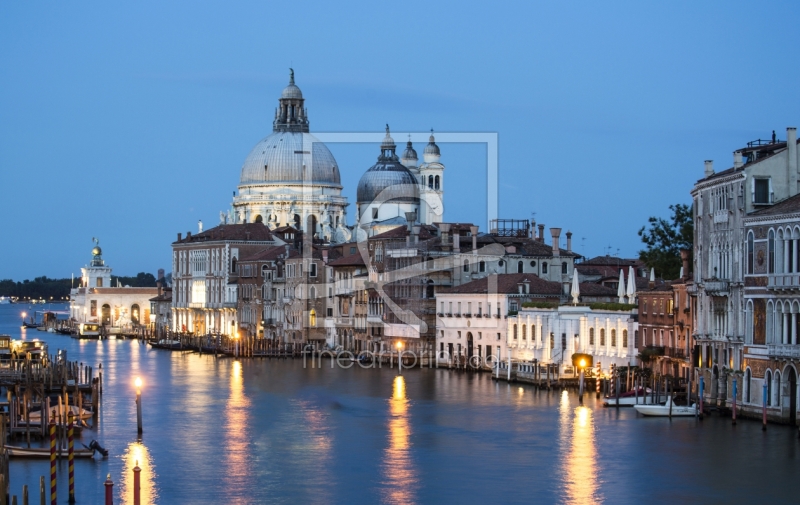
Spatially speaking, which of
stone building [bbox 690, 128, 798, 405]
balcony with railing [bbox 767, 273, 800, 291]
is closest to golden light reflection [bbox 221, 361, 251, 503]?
stone building [bbox 690, 128, 798, 405]

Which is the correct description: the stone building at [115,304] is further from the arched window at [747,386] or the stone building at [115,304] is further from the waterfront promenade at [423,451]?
the arched window at [747,386]

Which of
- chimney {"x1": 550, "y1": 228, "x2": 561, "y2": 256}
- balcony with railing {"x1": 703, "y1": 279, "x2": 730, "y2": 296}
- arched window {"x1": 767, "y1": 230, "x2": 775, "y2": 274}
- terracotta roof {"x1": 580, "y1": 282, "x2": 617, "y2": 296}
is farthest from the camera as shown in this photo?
chimney {"x1": 550, "y1": 228, "x2": 561, "y2": 256}

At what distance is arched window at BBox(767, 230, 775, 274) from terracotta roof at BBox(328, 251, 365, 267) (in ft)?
113

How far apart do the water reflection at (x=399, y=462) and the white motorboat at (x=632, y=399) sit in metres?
4.92

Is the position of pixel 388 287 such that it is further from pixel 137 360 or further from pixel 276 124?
pixel 276 124

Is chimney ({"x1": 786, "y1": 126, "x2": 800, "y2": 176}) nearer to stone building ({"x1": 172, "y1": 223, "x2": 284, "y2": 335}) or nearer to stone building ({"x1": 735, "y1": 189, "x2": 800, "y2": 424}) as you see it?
stone building ({"x1": 735, "y1": 189, "x2": 800, "y2": 424})

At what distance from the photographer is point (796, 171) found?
35.8 metres

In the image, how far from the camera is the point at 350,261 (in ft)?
226

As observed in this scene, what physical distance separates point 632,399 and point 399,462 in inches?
405

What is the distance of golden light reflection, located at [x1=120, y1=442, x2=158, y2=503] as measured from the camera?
28.2 metres

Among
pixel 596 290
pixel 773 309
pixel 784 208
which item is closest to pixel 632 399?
pixel 773 309

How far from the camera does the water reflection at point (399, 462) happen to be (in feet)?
93.4

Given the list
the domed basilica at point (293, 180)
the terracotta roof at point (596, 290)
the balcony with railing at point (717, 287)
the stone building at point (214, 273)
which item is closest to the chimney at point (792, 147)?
the balcony with railing at point (717, 287)

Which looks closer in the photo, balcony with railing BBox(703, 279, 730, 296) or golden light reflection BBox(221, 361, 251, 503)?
golden light reflection BBox(221, 361, 251, 503)
